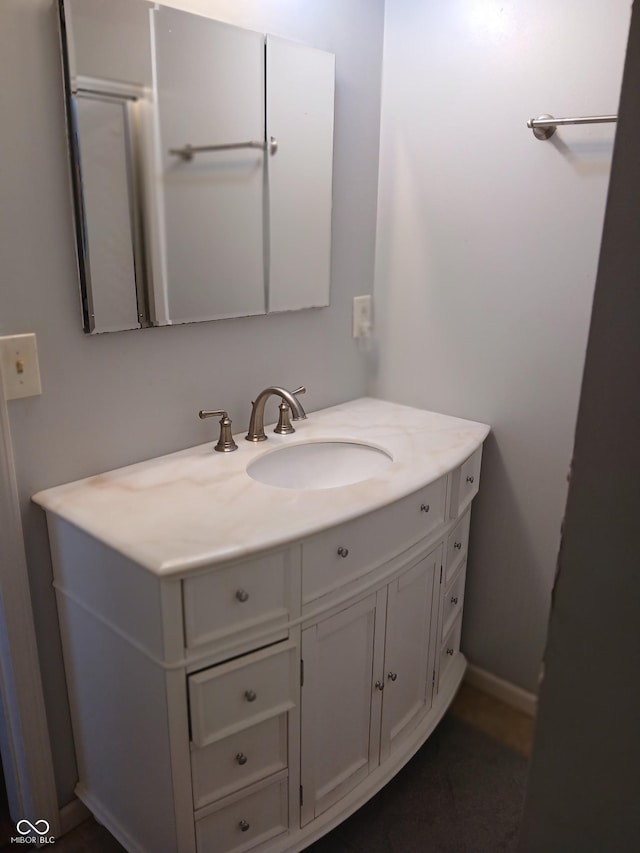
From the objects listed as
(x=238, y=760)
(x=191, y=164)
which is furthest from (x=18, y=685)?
(x=191, y=164)

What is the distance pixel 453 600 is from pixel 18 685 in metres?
1.12

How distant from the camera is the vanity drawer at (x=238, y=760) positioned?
1.28 meters

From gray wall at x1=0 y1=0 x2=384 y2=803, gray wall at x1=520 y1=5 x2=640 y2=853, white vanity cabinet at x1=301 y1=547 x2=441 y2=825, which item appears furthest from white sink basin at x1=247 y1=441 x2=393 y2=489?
gray wall at x1=520 y1=5 x2=640 y2=853

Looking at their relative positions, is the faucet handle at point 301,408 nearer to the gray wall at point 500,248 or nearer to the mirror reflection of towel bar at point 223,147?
the gray wall at point 500,248

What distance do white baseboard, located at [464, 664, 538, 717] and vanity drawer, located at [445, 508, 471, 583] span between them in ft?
1.41

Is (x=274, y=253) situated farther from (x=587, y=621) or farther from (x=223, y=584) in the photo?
(x=587, y=621)

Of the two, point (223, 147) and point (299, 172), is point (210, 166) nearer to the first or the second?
point (223, 147)

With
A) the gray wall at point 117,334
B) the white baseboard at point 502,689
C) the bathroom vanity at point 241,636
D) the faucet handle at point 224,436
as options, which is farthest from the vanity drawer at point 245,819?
the white baseboard at point 502,689

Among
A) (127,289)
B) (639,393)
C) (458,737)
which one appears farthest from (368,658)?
(639,393)

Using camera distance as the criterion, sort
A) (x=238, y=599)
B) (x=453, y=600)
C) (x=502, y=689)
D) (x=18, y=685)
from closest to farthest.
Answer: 1. (x=238, y=599)
2. (x=18, y=685)
3. (x=453, y=600)
4. (x=502, y=689)

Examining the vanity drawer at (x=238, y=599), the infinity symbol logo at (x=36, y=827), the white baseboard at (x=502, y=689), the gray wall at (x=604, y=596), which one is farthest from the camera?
the white baseboard at (x=502, y=689)

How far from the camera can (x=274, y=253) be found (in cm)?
179

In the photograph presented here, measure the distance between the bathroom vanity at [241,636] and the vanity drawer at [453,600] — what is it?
111 millimetres

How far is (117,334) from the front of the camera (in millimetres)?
1488
